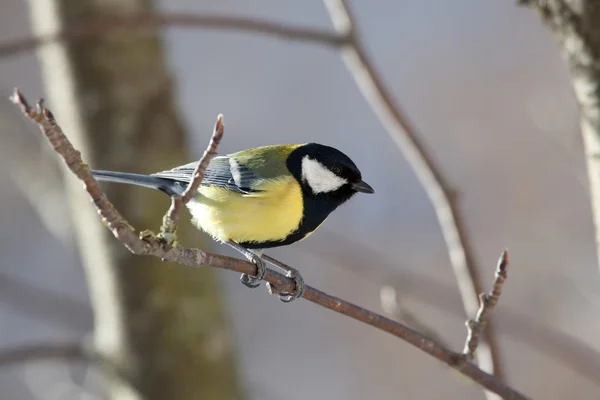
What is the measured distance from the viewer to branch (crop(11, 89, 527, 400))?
0.58 meters

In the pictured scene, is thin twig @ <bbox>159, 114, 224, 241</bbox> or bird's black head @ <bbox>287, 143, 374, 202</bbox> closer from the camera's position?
thin twig @ <bbox>159, 114, 224, 241</bbox>

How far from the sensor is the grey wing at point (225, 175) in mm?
1339

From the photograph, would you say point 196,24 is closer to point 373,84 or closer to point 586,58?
point 373,84

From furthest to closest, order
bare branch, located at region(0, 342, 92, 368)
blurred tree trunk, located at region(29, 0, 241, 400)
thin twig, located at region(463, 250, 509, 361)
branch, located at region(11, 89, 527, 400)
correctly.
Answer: blurred tree trunk, located at region(29, 0, 241, 400) → bare branch, located at region(0, 342, 92, 368) → thin twig, located at region(463, 250, 509, 361) → branch, located at region(11, 89, 527, 400)

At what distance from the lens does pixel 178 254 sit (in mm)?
761

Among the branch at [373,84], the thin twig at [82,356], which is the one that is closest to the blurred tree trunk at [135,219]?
the thin twig at [82,356]

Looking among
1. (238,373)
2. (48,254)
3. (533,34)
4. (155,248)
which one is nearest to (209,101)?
(48,254)

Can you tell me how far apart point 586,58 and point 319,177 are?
0.50 m

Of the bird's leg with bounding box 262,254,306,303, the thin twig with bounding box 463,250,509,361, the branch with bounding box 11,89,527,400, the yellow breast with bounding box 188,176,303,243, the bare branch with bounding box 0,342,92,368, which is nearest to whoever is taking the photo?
the branch with bounding box 11,89,527,400

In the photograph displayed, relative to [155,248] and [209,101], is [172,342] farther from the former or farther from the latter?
[209,101]

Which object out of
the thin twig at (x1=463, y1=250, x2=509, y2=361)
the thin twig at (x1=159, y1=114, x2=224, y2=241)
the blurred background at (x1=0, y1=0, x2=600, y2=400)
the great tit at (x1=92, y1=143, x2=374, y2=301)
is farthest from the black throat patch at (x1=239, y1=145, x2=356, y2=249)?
the blurred background at (x1=0, y1=0, x2=600, y2=400)

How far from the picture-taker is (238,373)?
1898 millimetres

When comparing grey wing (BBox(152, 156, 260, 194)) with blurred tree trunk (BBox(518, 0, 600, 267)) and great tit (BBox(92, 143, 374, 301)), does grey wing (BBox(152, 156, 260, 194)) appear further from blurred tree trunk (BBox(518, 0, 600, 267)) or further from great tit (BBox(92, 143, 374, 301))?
blurred tree trunk (BBox(518, 0, 600, 267))

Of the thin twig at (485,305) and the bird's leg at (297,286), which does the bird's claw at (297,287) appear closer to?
the bird's leg at (297,286)
